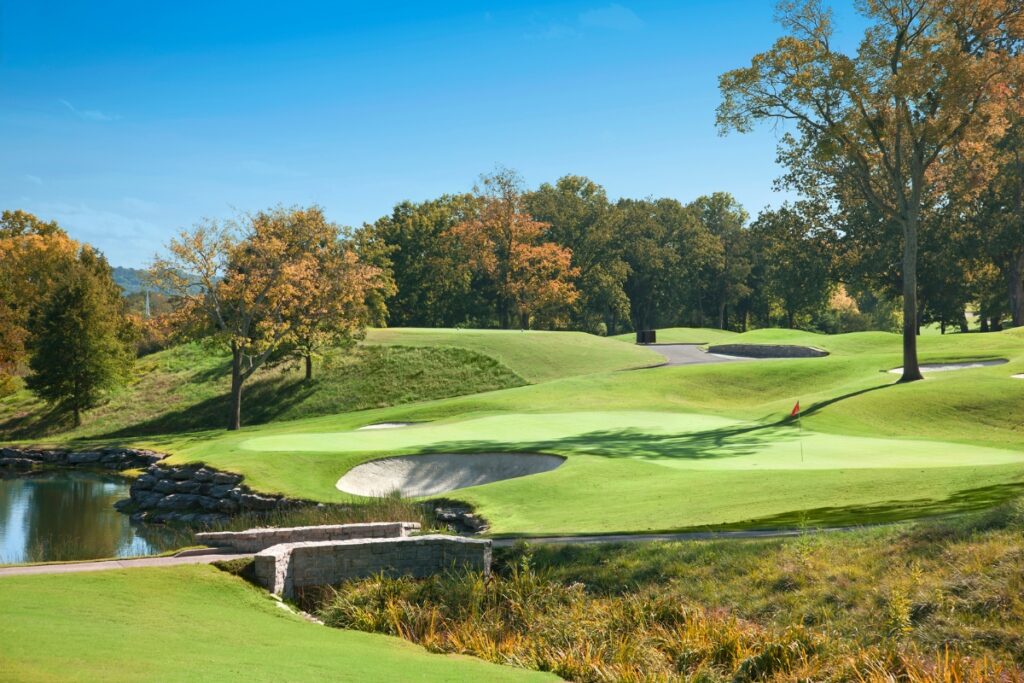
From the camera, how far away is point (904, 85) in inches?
Result: 1277

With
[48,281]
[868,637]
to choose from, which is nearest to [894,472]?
[868,637]

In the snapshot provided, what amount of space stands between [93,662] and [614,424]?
78.9 ft

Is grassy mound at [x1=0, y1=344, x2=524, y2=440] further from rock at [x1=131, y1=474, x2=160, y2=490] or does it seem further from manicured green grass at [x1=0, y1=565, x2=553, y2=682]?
manicured green grass at [x1=0, y1=565, x2=553, y2=682]

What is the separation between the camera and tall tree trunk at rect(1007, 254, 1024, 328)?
63.4 m

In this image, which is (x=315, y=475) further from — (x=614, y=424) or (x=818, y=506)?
(x=818, y=506)

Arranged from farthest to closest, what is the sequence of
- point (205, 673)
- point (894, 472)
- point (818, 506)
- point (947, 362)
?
point (947, 362) < point (894, 472) < point (818, 506) < point (205, 673)

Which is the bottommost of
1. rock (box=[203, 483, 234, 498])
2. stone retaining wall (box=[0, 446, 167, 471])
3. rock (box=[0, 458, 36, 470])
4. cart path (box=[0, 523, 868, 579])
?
rock (box=[0, 458, 36, 470])

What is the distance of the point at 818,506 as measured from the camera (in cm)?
1628

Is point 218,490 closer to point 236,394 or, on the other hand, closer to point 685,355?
point 236,394

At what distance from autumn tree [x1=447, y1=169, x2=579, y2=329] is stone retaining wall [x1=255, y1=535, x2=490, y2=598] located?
55.5 metres

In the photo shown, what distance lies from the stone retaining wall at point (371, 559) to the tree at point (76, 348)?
38821mm

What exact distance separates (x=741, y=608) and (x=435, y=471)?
1453cm

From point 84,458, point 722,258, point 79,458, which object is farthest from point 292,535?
point 722,258

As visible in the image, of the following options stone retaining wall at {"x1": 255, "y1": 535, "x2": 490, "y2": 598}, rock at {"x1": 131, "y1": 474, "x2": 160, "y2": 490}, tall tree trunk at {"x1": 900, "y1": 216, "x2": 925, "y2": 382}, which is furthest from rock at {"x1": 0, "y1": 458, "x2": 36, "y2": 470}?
tall tree trunk at {"x1": 900, "y1": 216, "x2": 925, "y2": 382}
